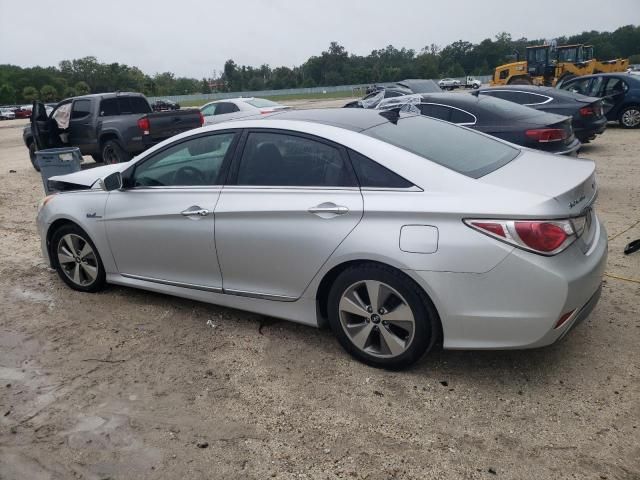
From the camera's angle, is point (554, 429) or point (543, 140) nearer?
point (554, 429)

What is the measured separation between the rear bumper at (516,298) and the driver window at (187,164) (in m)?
1.78

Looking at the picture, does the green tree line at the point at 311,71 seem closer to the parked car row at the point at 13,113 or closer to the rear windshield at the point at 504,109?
the parked car row at the point at 13,113

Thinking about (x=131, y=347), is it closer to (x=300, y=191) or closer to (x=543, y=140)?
(x=300, y=191)

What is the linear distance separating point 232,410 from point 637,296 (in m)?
3.22

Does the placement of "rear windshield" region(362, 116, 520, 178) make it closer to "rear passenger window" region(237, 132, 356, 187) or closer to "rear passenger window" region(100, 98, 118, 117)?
"rear passenger window" region(237, 132, 356, 187)

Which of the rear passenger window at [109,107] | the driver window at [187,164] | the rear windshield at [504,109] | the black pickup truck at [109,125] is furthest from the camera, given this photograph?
the rear passenger window at [109,107]

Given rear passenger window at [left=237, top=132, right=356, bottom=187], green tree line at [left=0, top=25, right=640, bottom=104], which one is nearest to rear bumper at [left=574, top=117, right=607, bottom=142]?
rear passenger window at [left=237, top=132, right=356, bottom=187]

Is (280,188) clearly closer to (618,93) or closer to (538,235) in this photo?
(538,235)

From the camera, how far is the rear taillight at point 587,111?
10.1 m

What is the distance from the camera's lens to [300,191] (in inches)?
136

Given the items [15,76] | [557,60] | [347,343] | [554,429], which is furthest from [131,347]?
[15,76]

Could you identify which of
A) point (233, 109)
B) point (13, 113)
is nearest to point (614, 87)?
point (233, 109)

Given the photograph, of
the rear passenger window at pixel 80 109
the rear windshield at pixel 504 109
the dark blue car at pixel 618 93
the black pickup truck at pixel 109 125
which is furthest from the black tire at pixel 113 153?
the dark blue car at pixel 618 93

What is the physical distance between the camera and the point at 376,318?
325 cm
